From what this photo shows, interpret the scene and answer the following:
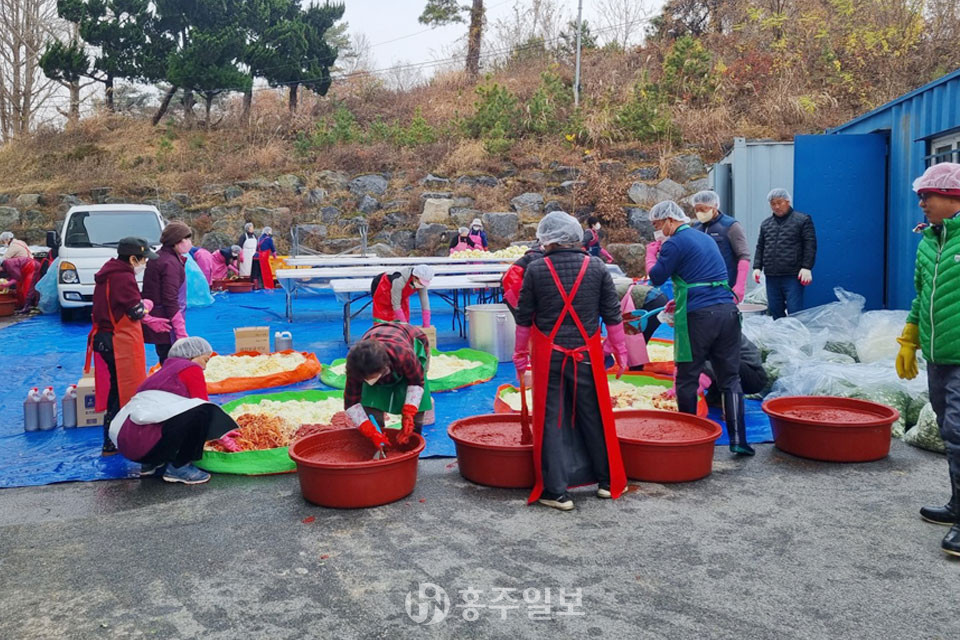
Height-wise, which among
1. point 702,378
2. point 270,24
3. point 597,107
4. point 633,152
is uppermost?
point 270,24

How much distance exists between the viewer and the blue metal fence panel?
283 inches

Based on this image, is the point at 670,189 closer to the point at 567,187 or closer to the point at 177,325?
the point at 567,187

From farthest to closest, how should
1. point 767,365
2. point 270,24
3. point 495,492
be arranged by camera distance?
point 270,24, point 767,365, point 495,492

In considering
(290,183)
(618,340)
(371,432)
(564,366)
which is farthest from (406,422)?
(290,183)

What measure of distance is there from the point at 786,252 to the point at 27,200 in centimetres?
2269

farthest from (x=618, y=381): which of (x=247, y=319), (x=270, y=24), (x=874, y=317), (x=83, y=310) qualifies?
(x=270, y=24)

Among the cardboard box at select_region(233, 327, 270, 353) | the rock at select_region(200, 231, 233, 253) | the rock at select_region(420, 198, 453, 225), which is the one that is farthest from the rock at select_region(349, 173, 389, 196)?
the cardboard box at select_region(233, 327, 270, 353)

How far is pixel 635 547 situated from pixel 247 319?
33.7 ft

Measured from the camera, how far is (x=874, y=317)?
7.06m

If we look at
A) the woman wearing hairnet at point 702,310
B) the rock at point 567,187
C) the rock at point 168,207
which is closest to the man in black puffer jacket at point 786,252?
the woman wearing hairnet at point 702,310

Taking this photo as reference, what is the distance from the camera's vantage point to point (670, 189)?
18.6m

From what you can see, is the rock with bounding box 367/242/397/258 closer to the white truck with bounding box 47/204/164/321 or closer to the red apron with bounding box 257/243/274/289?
the red apron with bounding box 257/243/274/289

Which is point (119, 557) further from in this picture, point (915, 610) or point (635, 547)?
point (915, 610)

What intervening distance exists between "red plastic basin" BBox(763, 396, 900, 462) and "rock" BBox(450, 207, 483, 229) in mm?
15134
